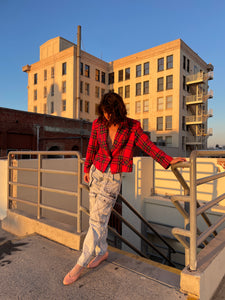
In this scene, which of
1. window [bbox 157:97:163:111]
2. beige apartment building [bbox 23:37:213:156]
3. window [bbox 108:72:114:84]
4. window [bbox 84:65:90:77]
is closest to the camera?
beige apartment building [bbox 23:37:213:156]

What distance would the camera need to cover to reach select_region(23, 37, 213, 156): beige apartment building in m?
31.1

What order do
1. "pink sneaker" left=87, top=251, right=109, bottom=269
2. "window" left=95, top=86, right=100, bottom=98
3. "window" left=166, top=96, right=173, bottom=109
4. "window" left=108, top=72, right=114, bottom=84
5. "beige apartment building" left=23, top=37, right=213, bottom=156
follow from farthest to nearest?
"window" left=108, top=72, right=114, bottom=84 → "window" left=95, top=86, right=100, bottom=98 → "window" left=166, top=96, right=173, bottom=109 → "beige apartment building" left=23, top=37, right=213, bottom=156 → "pink sneaker" left=87, top=251, right=109, bottom=269

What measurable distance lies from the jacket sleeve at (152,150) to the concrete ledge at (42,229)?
1613 mm

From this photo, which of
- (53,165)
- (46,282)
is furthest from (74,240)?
(53,165)

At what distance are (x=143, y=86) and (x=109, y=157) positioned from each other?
3348 centimetres

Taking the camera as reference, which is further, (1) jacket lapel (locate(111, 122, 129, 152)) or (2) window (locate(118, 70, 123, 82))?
(2) window (locate(118, 70, 123, 82))

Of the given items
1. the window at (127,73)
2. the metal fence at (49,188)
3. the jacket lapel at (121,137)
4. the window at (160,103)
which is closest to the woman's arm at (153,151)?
the jacket lapel at (121,137)

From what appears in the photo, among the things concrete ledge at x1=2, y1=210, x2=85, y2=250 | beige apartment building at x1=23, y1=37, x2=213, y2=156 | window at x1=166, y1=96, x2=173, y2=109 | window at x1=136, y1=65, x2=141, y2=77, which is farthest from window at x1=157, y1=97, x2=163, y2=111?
concrete ledge at x1=2, y1=210, x2=85, y2=250

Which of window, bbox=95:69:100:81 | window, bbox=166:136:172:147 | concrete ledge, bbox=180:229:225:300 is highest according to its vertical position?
window, bbox=95:69:100:81

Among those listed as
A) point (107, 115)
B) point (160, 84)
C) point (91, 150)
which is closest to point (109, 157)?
point (91, 150)

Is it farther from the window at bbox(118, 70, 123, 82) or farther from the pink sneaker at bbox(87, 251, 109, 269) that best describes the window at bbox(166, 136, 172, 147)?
the pink sneaker at bbox(87, 251, 109, 269)

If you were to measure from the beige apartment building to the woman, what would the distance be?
27.7 m

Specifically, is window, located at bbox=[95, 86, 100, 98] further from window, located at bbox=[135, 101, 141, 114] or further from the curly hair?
the curly hair

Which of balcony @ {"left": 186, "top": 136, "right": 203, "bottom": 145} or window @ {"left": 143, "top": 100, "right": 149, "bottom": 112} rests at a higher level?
window @ {"left": 143, "top": 100, "right": 149, "bottom": 112}
